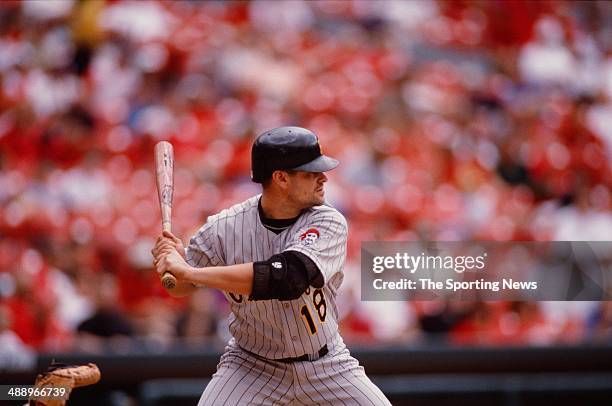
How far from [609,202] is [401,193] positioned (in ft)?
5.62

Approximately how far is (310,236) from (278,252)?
16 centimetres

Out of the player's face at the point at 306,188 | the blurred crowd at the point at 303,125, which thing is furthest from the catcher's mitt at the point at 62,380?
the blurred crowd at the point at 303,125

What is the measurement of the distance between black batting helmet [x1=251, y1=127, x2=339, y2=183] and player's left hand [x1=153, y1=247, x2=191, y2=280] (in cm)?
41

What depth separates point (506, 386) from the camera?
18.9ft

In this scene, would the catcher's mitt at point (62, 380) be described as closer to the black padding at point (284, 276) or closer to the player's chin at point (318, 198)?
the black padding at point (284, 276)

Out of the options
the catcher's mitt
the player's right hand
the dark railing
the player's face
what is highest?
the player's face

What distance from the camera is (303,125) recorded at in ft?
28.6

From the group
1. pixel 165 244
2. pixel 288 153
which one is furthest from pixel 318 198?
pixel 165 244

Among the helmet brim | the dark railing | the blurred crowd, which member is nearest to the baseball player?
the helmet brim

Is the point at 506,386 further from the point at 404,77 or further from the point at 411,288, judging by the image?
the point at 404,77

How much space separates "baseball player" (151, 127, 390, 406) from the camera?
327cm

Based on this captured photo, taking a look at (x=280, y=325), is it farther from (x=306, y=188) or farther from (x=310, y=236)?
(x=306, y=188)

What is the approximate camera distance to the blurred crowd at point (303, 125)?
6832 mm

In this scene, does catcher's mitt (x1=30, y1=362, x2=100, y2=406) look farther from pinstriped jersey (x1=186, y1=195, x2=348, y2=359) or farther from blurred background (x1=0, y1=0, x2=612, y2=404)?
blurred background (x1=0, y1=0, x2=612, y2=404)
